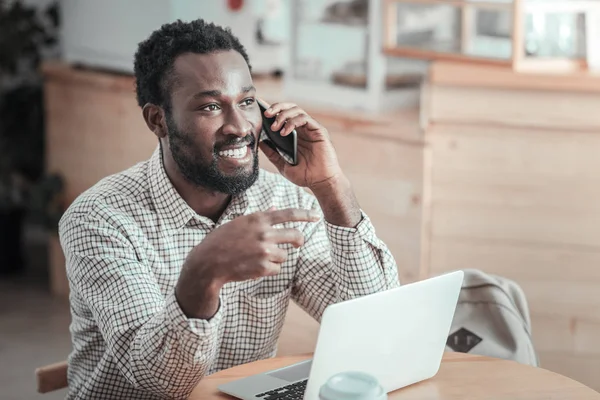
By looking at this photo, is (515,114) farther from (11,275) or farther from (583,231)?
(11,275)

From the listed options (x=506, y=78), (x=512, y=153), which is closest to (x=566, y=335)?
(x=512, y=153)

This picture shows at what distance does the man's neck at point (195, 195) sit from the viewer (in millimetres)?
1874

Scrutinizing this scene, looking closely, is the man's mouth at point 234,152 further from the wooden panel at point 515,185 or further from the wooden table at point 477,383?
the wooden panel at point 515,185

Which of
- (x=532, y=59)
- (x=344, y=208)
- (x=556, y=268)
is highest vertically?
(x=532, y=59)

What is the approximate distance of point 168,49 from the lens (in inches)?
73.0

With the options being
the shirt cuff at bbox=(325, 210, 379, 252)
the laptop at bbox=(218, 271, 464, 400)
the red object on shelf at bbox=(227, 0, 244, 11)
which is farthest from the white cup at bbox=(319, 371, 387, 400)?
the red object on shelf at bbox=(227, 0, 244, 11)

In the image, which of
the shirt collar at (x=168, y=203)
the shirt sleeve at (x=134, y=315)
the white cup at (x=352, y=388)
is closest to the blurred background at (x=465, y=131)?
the shirt collar at (x=168, y=203)

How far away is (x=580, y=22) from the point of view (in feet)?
8.65

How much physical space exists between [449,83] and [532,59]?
0.23m

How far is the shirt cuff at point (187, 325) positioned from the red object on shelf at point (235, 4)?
7.22 ft

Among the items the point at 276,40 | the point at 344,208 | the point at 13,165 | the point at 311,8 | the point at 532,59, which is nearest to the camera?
the point at 344,208

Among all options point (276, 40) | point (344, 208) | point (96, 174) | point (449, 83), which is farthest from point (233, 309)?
point (96, 174)

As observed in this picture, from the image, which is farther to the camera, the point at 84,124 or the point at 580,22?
the point at 84,124

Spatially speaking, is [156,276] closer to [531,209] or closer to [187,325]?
[187,325]
